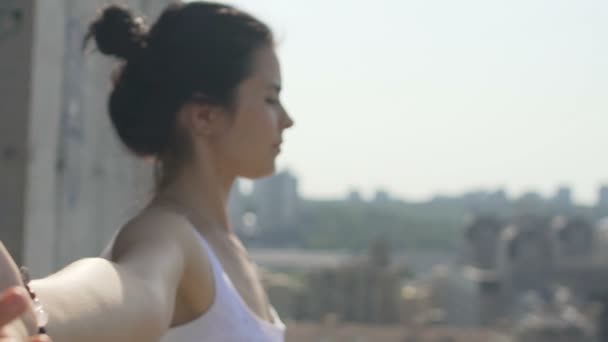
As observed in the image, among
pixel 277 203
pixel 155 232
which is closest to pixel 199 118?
pixel 155 232

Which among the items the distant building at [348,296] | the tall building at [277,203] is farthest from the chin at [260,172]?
the tall building at [277,203]

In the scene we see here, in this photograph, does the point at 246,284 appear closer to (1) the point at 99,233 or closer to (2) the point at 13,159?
(2) the point at 13,159

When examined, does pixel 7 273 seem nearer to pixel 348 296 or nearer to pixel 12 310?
pixel 12 310

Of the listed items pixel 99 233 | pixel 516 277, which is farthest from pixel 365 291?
pixel 99 233

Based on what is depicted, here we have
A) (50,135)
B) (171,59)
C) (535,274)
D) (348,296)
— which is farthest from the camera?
(535,274)

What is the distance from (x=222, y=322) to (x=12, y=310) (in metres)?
0.62

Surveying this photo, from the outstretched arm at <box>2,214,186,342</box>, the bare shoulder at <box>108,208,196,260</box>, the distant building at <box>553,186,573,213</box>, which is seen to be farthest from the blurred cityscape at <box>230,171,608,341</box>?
the distant building at <box>553,186,573,213</box>

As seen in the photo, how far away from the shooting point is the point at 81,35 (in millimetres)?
3355

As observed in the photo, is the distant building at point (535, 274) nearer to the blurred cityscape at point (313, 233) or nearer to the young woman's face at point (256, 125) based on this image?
the blurred cityscape at point (313, 233)

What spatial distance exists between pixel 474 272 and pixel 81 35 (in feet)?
137

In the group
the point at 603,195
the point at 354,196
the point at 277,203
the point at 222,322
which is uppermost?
the point at 222,322

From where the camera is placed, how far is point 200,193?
159cm

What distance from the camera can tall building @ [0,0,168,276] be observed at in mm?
2812

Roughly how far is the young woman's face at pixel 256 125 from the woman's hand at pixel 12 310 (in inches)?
A: 30.1
